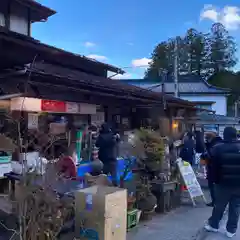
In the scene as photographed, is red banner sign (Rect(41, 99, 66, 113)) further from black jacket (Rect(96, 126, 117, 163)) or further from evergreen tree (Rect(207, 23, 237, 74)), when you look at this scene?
evergreen tree (Rect(207, 23, 237, 74))

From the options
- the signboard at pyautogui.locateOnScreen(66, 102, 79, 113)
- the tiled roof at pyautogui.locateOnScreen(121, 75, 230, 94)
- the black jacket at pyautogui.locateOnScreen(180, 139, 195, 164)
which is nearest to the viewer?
the signboard at pyautogui.locateOnScreen(66, 102, 79, 113)

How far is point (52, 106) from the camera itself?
7832 millimetres

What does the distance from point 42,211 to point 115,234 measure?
118 centimetres

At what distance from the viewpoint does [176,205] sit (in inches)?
323

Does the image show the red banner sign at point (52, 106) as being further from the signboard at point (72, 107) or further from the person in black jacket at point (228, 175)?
the person in black jacket at point (228, 175)

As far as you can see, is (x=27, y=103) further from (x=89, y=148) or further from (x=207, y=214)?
(x=207, y=214)

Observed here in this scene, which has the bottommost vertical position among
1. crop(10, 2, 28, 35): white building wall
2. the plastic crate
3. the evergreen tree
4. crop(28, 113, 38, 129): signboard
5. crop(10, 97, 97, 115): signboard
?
the plastic crate

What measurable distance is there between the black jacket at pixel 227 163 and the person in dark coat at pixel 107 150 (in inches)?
104

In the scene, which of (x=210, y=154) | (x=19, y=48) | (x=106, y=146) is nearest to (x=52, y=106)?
(x=106, y=146)

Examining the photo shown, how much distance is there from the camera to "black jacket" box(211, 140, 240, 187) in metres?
5.76

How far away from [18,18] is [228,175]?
9.31 meters

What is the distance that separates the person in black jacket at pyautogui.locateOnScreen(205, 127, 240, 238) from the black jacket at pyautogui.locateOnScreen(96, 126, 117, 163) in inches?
103

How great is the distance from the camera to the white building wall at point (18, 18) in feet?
38.0

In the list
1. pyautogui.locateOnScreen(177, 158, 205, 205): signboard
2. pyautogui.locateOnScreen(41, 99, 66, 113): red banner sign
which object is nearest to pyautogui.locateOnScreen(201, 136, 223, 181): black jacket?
pyautogui.locateOnScreen(177, 158, 205, 205): signboard
